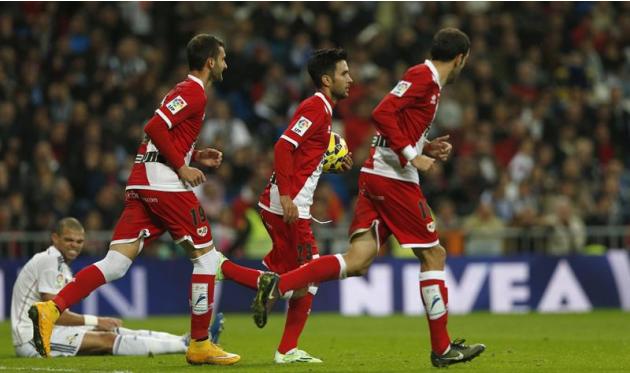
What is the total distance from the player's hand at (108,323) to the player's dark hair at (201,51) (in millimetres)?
2494

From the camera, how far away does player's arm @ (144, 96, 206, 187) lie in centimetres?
967

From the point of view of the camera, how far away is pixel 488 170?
21.2m

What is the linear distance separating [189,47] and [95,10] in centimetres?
1231

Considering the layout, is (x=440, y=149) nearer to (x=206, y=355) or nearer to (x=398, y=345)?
(x=206, y=355)

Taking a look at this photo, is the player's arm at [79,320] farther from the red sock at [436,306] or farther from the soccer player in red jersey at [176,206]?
the red sock at [436,306]

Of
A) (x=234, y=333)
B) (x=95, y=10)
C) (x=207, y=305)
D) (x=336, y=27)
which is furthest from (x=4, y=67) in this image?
(x=207, y=305)

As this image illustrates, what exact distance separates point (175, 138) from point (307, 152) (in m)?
1.05

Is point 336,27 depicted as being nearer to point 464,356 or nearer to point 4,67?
point 4,67

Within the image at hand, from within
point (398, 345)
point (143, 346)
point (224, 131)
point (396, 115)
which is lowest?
point (398, 345)

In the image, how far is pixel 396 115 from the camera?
9.52 meters

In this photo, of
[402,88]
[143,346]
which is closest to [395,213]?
[402,88]

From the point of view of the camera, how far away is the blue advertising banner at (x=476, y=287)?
61.6 feet

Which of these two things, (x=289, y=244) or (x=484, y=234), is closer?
(x=289, y=244)

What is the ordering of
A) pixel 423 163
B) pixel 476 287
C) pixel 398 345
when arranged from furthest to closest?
1. pixel 476 287
2. pixel 398 345
3. pixel 423 163
